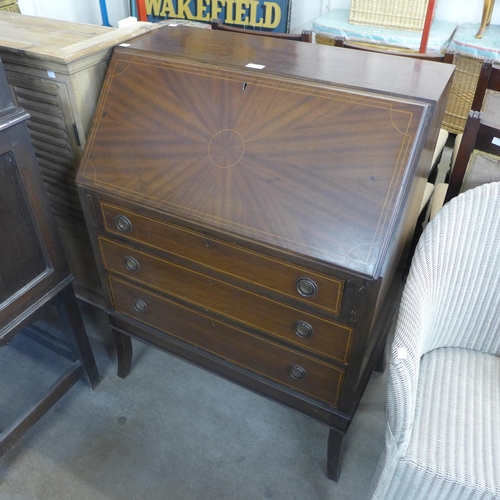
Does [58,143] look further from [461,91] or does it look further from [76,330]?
[461,91]

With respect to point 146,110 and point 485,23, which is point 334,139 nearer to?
point 146,110

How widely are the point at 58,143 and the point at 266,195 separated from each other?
0.78m

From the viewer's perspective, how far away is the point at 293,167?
1.03 metres

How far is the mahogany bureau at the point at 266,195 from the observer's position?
975mm

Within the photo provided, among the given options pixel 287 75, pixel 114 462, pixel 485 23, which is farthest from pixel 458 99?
pixel 114 462

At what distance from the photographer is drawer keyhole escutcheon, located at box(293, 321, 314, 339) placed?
3.63 ft

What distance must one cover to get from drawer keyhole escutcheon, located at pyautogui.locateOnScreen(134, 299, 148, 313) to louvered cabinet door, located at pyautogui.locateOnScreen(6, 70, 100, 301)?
408 millimetres

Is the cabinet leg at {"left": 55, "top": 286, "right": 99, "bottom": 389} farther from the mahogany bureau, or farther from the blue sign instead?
the blue sign

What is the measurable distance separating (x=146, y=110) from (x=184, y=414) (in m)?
1.02

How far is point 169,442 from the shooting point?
1523 mm

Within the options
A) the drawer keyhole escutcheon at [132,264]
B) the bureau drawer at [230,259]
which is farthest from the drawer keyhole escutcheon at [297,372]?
the drawer keyhole escutcheon at [132,264]

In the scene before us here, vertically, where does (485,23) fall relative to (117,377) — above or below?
above

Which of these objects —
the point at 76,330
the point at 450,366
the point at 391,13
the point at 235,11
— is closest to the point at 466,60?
the point at 391,13

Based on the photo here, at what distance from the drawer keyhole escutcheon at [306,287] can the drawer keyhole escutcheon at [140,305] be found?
1.89 feet
